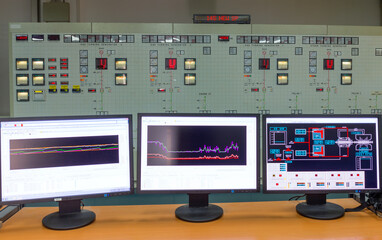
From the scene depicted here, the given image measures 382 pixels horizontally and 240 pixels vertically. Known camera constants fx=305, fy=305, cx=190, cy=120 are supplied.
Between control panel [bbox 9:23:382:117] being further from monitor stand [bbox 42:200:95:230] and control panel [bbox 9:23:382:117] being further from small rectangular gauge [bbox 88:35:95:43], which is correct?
monitor stand [bbox 42:200:95:230]

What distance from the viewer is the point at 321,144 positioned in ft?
4.44

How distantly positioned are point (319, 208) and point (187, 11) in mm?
2756

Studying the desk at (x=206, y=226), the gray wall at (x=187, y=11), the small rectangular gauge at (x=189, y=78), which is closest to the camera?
the desk at (x=206, y=226)

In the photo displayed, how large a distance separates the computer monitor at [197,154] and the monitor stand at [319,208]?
27cm

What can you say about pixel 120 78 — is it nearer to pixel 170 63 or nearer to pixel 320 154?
pixel 170 63

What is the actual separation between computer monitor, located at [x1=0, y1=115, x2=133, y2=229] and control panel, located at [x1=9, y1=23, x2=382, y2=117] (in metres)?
1.62

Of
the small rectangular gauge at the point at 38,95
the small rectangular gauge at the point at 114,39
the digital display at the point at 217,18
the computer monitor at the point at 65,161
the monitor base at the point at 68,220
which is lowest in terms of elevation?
the monitor base at the point at 68,220

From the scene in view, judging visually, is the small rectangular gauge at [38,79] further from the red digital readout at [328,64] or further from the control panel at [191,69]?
the red digital readout at [328,64]

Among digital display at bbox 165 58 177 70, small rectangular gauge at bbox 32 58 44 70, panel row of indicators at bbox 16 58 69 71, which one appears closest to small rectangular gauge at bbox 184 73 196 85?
digital display at bbox 165 58 177 70

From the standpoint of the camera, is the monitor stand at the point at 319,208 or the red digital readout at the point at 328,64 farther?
the red digital readout at the point at 328,64

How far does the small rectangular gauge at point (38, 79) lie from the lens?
282cm

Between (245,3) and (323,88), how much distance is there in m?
1.37

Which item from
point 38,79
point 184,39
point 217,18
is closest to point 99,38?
point 38,79

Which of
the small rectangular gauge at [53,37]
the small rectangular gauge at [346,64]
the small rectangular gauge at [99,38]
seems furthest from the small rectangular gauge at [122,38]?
the small rectangular gauge at [346,64]
